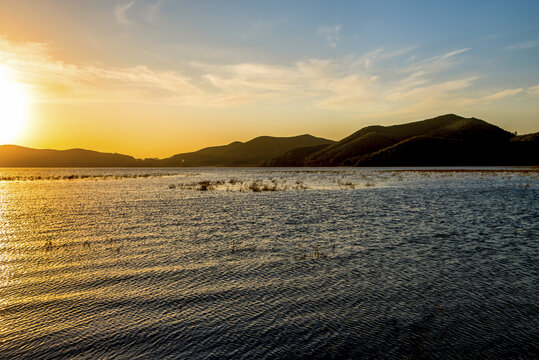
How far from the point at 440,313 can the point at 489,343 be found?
158cm

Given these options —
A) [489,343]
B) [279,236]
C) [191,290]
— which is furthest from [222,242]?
[489,343]

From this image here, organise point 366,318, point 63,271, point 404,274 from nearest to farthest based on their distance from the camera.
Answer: point 366,318 → point 404,274 → point 63,271

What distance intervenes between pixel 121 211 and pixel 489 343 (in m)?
30.0

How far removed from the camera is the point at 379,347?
7.30 m

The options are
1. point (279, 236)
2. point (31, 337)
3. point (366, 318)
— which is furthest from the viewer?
point (279, 236)

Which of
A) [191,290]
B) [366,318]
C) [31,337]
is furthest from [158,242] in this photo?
[366,318]

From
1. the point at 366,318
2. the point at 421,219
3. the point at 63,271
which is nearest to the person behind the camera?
the point at 366,318

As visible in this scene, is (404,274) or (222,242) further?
(222,242)

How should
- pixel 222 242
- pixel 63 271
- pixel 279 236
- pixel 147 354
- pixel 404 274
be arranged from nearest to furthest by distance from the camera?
pixel 147 354, pixel 404 274, pixel 63 271, pixel 222 242, pixel 279 236

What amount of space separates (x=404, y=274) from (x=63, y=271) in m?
13.3

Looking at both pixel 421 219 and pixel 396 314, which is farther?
pixel 421 219

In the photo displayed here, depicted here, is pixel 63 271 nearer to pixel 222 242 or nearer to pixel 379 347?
pixel 222 242

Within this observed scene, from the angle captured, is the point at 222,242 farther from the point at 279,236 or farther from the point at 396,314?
the point at 396,314

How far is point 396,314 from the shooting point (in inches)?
352
